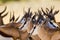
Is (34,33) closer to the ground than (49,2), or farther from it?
farther from it

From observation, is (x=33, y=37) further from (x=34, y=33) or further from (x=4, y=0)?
(x=4, y=0)

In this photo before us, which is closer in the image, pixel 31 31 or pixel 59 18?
pixel 31 31

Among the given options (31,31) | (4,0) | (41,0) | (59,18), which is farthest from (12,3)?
(31,31)

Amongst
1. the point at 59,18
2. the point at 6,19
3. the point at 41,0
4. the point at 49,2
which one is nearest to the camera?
the point at 6,19

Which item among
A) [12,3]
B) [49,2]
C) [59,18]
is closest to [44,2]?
[49,2]

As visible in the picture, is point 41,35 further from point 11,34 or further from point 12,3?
point 12,3

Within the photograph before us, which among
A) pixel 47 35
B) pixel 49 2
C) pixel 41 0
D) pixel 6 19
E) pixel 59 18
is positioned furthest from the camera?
pixel 41 0

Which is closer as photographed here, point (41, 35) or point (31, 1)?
point (41, 35)

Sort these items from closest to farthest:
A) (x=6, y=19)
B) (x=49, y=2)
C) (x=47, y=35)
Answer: (x=47, y=35)
(x=6, y=19)
(x=49, y=2)

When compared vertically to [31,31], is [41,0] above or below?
below
